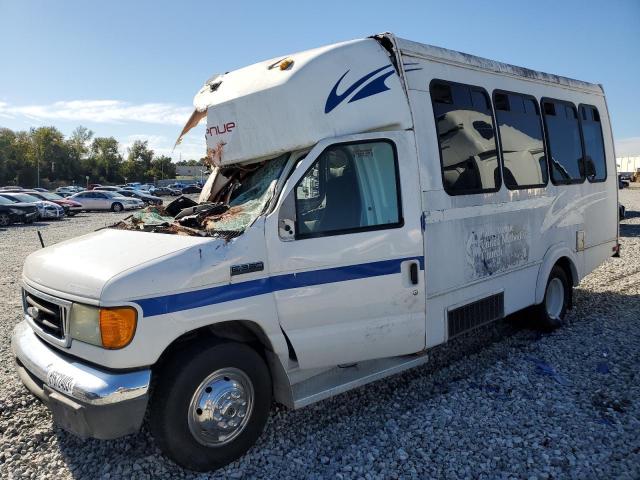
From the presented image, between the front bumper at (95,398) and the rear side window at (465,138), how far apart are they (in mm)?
3137

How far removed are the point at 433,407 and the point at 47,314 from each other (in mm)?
3154

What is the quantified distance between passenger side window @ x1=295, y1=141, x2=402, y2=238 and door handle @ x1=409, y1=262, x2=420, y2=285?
1.23 ft

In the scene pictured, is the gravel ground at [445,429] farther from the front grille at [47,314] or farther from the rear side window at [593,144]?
the rear side window at [593,144]

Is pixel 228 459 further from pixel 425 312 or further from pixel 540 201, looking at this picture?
pixel 540 201

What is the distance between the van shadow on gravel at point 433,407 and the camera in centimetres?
363

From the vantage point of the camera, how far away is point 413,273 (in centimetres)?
431

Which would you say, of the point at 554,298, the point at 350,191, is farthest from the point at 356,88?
the point at 554,298

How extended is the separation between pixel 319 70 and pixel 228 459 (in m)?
2.98

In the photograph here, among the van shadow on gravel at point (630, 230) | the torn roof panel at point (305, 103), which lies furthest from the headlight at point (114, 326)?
the van shadow on gravel at point (630, 230)

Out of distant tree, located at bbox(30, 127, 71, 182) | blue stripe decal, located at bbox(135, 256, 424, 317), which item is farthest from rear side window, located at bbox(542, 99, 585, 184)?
distant tree, located at bbox(30, 127, 71, 182)

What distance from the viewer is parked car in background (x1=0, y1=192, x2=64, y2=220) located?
25703mm

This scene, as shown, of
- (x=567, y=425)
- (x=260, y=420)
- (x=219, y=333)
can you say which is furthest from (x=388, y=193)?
(x=567, y=425)

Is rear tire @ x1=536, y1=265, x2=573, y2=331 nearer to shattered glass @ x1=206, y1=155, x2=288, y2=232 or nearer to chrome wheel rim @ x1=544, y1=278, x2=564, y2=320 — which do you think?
chrome wheel rim @ x1=544, y1=278, x2=564, y2=320

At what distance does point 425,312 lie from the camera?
4.47 metres
